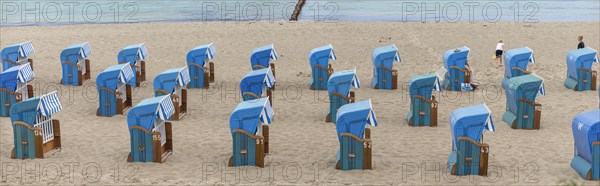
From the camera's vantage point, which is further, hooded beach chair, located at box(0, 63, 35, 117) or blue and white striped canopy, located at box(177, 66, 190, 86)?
blue and white striped canopy, located at box(177, 66, 190, 86)

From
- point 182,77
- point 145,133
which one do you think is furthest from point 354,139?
point 182,77

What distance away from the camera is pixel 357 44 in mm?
30734

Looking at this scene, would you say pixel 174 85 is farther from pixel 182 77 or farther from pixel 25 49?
pixel 25 49

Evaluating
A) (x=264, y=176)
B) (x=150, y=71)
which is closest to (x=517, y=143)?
(x=264, y=176)

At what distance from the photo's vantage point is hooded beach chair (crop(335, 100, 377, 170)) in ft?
48.2

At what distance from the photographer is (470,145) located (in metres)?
14.3

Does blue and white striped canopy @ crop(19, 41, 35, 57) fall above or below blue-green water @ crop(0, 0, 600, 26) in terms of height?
below

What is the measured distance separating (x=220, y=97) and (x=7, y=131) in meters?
5.48

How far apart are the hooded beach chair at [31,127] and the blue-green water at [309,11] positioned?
32.2m

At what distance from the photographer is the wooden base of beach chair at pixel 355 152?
14.7 m

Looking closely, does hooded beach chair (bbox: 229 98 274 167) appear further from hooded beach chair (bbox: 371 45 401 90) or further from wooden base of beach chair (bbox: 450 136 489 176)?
hooded beach chair (bbox: 371 45 401 90)

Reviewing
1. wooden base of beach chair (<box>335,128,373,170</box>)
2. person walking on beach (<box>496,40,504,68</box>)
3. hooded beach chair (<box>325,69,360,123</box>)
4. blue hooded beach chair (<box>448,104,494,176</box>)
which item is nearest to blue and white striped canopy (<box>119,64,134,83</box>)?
hooded beach chair (<box>325,69,360,123</box>)

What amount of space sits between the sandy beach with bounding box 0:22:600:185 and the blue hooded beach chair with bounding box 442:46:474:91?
0.41 metres

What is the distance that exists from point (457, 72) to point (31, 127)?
10.9 metres
